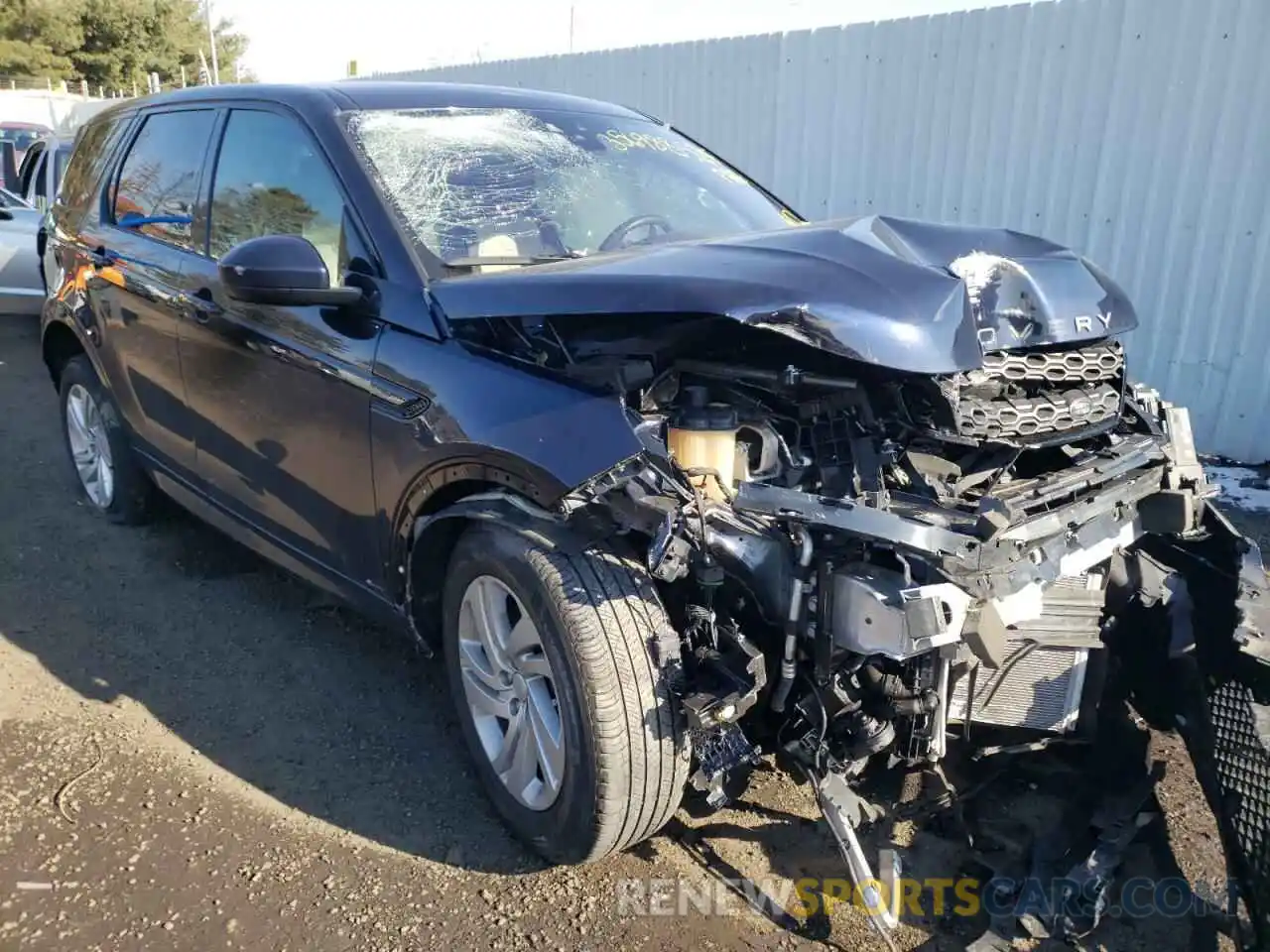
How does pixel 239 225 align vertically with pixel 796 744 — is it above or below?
above

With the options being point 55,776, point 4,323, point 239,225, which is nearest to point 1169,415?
point 239,225

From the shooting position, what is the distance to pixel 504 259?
2812 millimetres

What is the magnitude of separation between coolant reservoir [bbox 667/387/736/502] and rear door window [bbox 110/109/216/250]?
2324 mm

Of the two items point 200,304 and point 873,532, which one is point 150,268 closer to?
point 200,304

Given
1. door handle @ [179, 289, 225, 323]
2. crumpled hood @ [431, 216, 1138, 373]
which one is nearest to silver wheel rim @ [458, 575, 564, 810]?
crumpled hood @ [431, 216, 1138, 373]

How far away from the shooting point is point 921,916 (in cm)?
236

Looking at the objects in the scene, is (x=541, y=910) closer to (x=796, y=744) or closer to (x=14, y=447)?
(x=796, y=744)

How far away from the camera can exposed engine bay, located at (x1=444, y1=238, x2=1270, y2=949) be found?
2.02 m

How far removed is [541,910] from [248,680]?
1601mm

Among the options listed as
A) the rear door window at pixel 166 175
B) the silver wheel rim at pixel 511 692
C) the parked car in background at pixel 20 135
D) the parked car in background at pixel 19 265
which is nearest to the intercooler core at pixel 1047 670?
the silver wheel rim at pixel 511 692

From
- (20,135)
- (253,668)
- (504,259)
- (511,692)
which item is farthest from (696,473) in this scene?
(20,135)

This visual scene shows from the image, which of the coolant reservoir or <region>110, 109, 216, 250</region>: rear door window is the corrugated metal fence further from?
<region>110, 109, 216, 250</region>: rear door window

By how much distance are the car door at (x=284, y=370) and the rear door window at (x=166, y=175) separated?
20 centimetres

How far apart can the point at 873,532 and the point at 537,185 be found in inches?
68.6
